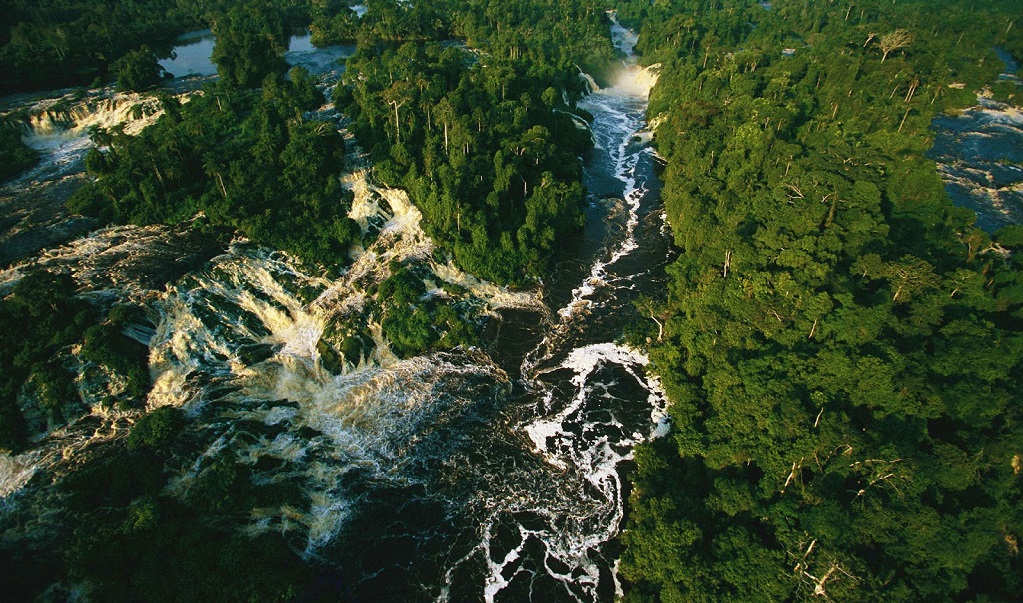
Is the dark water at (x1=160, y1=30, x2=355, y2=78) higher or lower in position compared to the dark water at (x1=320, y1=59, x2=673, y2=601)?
higher

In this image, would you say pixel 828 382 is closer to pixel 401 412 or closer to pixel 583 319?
pixel 583 319

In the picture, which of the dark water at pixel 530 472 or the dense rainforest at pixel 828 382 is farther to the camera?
the dark water at pixel 530 472

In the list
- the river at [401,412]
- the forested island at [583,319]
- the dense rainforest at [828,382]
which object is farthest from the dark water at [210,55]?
the dense rainforest at [828,382]

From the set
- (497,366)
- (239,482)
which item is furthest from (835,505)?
(239,482)

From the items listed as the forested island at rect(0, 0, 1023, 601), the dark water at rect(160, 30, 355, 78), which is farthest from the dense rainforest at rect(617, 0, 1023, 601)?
the dark water at rect(160, 30, 355, 78)

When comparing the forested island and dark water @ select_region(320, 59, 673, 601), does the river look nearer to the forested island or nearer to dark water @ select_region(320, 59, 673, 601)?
dark water @ select_region(320, 59, 673, 601)

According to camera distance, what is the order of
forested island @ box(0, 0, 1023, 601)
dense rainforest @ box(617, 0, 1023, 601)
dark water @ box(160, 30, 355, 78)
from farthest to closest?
dark water @ box(160, 30, 355, 78), forested island @ box(0, 0, 1023, 601), dense rainforest @ box(617, 0, 1023, 601)

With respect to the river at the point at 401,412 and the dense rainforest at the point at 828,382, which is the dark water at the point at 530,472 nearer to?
the river at the point at 401,412

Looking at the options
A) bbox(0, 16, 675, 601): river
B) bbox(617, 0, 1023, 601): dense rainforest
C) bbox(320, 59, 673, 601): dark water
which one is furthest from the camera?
bbox(0, 16, 675, 601): river
